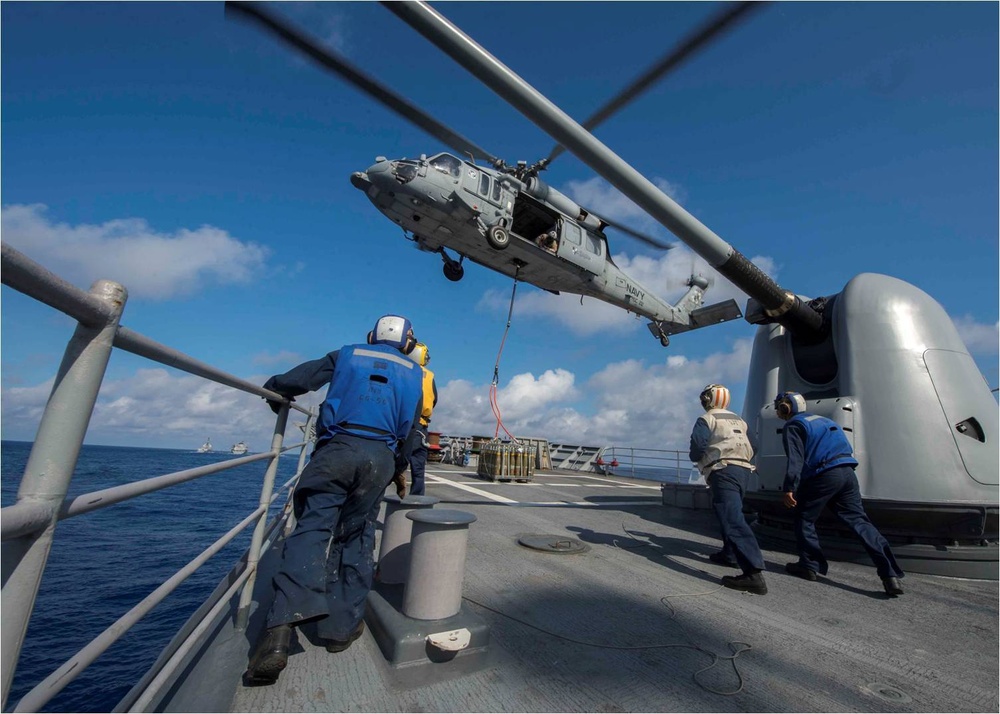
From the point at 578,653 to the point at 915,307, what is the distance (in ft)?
15.2

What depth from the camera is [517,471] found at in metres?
9.93

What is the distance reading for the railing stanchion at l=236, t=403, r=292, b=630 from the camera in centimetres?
207

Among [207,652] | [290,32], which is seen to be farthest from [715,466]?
[290,32]

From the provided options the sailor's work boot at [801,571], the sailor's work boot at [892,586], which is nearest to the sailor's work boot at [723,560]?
the sailor's work boot at [801,571]

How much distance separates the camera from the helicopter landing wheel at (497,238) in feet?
29.0

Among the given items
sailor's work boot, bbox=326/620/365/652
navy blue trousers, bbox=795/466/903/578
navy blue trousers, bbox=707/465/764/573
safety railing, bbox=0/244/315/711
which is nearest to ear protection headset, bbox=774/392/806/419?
navy blue trousers, bbox=795/466/903/578

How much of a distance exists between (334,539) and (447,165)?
804cm

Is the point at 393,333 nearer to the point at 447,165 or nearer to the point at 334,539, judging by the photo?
the point at 334,539

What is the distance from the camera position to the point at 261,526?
2223 millimetres

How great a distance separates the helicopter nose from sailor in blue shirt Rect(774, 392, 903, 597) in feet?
27.2

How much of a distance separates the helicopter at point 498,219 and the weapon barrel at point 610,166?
3.60 meters

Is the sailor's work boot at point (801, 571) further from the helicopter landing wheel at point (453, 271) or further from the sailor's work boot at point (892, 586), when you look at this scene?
the helicopter landing wheel at point (453, 271)

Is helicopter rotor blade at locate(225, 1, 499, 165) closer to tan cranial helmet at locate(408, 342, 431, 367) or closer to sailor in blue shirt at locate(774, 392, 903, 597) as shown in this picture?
tan cranial helmet at locate(408, 342, 431, 367)

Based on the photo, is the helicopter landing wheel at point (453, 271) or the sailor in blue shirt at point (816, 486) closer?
the sailor in blue shirt at point (816, 486)
